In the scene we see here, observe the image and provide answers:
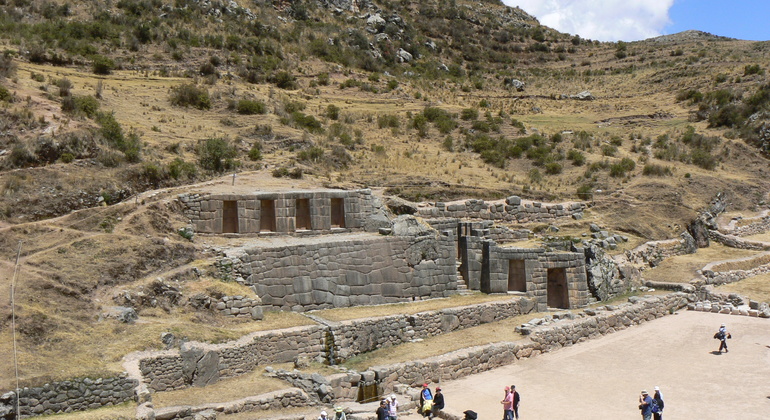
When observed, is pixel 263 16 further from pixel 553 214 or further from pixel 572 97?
pixel 553 214

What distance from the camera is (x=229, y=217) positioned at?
827 inches

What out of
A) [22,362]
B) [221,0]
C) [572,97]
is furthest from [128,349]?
[572,97]

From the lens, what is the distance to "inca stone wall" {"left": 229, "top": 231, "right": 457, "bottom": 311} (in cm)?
1855

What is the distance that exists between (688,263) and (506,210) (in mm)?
7620

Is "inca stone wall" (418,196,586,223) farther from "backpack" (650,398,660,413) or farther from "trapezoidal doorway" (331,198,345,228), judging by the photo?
"backpack" (650,398,660,413)

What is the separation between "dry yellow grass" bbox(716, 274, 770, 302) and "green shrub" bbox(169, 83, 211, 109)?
23676 millimetres

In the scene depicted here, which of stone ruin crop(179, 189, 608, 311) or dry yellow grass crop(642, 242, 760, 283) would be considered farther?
dry yellow grass crop(642, 242, 760, 283)

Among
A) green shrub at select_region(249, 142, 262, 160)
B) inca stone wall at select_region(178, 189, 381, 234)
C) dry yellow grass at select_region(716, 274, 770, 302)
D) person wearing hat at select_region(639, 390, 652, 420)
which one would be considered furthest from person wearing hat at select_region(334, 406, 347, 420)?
dry yellow grass at select_region(716, 274, 770, 302)

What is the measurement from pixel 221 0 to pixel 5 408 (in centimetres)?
4414

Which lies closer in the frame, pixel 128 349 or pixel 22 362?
pixel 22 362

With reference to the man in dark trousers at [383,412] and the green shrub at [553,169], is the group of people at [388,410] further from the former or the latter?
the green shrub at [553,169]

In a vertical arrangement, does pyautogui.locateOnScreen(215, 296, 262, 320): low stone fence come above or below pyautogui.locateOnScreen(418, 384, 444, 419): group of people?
above

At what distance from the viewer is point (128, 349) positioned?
13789 millimetres

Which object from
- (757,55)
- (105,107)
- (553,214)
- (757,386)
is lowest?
(757,386)
